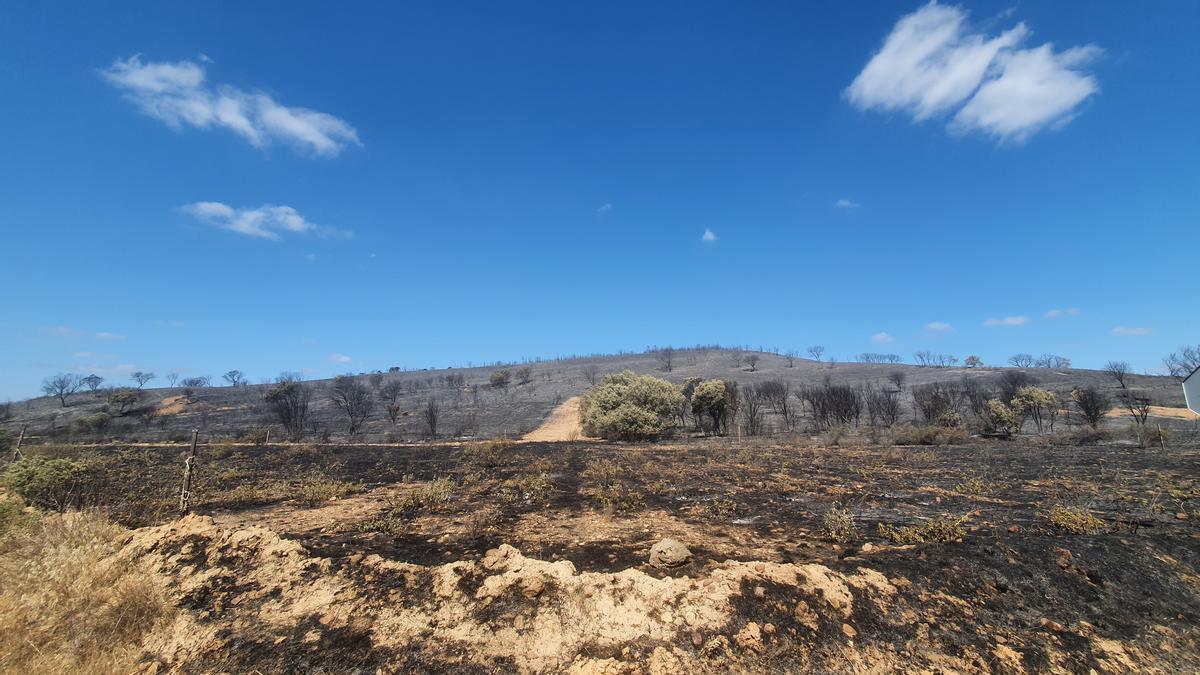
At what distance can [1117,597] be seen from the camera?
5.07 meters

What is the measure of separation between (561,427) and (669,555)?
42.8m

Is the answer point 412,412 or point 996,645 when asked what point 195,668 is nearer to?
point 996,645

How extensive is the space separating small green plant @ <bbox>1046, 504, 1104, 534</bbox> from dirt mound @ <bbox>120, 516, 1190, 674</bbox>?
11.9 feet

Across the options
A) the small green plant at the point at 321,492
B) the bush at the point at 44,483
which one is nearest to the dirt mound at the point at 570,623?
the small green plant at the point at 321,492

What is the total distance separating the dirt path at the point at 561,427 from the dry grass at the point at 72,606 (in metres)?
32.5

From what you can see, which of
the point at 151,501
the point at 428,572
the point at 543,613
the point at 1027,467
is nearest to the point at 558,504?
the point at 428,572

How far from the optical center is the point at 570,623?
15.5 ft

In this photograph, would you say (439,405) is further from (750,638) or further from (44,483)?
(750,638)

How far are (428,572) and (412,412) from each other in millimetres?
59786

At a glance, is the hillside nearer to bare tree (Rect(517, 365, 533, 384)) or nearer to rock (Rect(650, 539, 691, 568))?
bare tree (Rect(517, 365, 533, 384))

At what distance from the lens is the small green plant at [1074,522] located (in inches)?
287

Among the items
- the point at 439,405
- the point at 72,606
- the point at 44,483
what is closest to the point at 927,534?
the point at 72,606

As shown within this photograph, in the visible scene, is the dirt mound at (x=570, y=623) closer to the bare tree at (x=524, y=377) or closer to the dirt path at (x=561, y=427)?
the dirt path at (x=561, y=427)

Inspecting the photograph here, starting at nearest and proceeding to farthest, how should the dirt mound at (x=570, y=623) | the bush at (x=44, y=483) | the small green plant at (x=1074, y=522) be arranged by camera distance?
1. the dirt mound at (x=570, y=623)
2. the small green plant at (x=1074, y=522)
3. the bush at (x=44, y=483)
